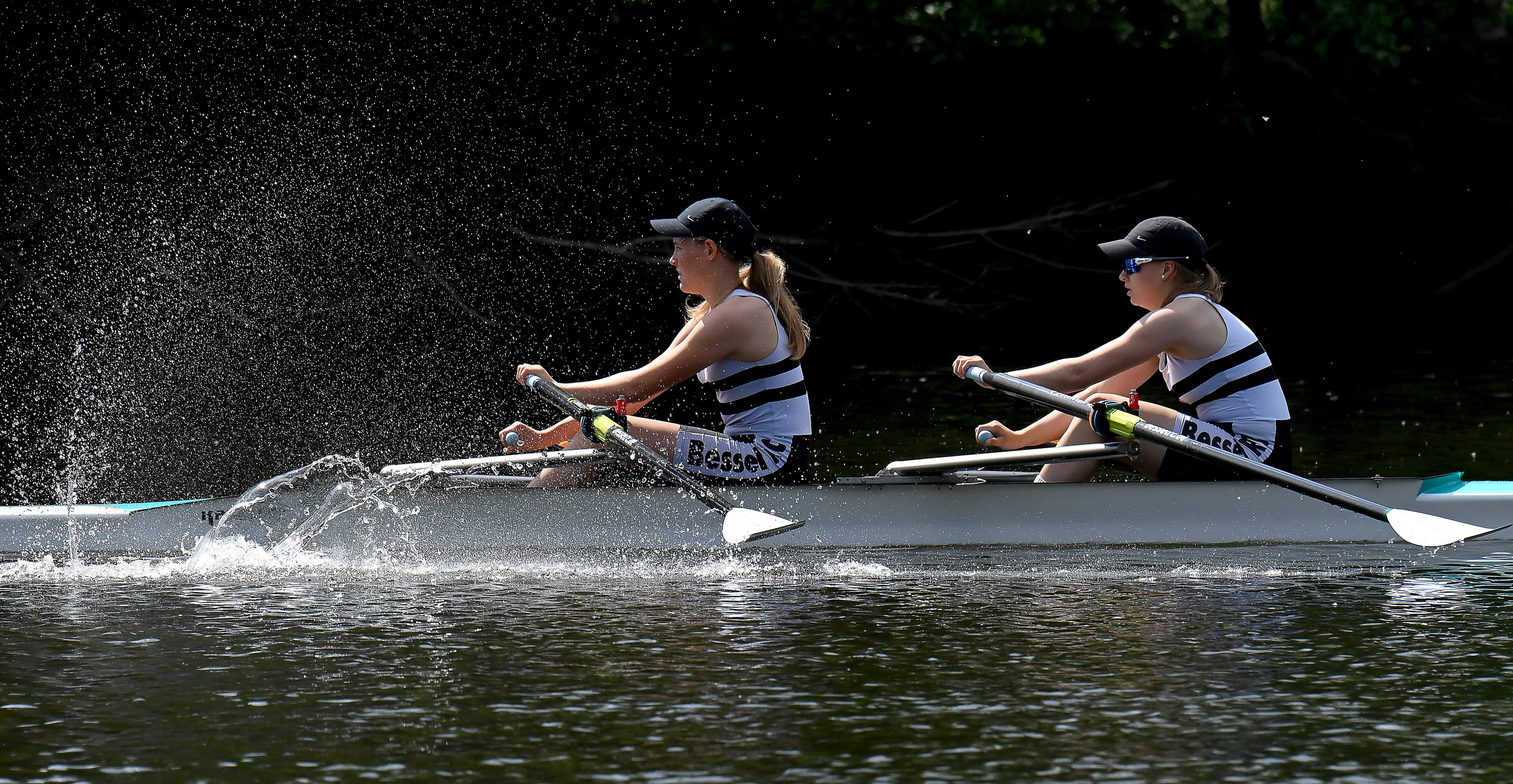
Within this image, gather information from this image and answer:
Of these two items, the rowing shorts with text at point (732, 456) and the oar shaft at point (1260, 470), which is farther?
the rowing shorts with text at point (732, 456)

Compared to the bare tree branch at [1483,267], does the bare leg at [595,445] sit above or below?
below

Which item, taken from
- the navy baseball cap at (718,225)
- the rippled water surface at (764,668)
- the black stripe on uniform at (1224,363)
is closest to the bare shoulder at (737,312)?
the navy baseball cap at (718,225)

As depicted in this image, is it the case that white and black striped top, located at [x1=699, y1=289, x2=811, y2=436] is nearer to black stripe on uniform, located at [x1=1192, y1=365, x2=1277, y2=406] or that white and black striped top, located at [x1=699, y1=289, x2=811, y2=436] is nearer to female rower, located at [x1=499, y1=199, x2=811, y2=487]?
female rower, located at [x1=499, y1=199, x2=811, y2=487]

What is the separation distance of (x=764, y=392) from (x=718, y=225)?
0.66 m

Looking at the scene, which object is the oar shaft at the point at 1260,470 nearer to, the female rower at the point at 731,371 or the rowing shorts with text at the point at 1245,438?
the rowing shorts with text at the point at 1245,438

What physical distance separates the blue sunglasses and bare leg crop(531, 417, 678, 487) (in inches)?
73.5

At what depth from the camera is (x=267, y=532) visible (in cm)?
767

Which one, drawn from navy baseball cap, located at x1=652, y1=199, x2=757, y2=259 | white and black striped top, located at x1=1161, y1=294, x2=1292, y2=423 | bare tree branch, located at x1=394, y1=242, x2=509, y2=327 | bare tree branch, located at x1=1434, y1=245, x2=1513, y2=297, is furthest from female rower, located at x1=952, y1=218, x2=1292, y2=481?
bare tree branch, located at x1=1434, y1=245, x2=1513, y2=297

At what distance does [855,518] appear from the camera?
25.3 feet

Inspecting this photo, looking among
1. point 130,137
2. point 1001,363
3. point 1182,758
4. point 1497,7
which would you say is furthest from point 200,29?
point 1497,7

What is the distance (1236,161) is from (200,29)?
12.9 m

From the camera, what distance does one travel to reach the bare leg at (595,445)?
25.2ft

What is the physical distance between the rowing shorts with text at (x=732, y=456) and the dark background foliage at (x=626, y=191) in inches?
158

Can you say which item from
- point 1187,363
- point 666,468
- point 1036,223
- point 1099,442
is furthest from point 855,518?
point 1036,223
